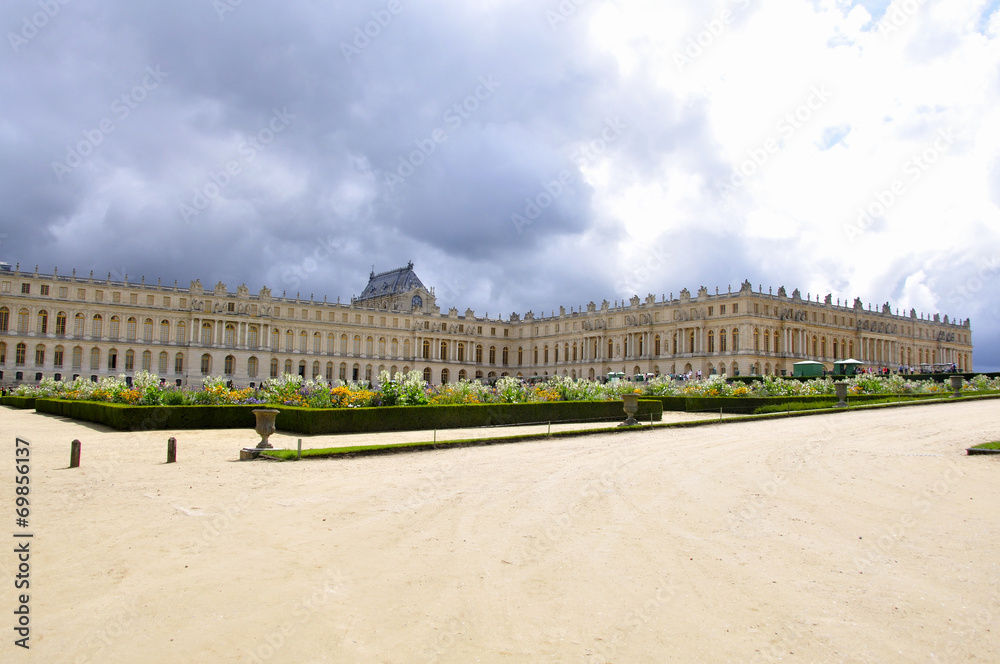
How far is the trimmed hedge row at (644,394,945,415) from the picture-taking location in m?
28.3

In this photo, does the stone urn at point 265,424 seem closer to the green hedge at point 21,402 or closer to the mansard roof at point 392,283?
the green hedge at point 21,402

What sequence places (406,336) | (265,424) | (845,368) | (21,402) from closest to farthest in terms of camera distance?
1. (265,424)
2. (21,402)
3. (845,368)
4. (406,336)

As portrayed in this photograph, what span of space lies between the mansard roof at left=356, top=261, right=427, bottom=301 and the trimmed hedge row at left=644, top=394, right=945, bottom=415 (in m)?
71.0

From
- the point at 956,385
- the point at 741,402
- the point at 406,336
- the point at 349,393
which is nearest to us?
the point at 349,393

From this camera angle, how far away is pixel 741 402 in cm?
2875

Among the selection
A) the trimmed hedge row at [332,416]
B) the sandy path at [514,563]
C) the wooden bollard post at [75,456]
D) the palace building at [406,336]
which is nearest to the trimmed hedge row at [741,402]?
the trimmed hedge row at [332,416]

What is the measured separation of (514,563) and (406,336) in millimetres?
81469

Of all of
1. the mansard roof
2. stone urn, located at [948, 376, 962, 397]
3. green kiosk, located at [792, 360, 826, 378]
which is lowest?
stone urn, located at [948, 376, 962, 397]

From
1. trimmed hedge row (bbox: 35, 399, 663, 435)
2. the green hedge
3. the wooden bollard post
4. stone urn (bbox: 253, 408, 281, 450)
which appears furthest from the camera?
the green hedge

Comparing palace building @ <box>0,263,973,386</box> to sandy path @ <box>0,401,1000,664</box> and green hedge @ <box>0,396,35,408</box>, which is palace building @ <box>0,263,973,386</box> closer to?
green hedge @ <box>0,396,35,408</box>

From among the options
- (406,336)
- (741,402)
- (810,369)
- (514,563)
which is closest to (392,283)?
(406,336)

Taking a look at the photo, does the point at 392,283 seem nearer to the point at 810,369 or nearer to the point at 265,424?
the point at 810,369

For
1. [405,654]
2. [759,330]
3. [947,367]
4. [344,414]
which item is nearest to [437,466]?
[344,414]

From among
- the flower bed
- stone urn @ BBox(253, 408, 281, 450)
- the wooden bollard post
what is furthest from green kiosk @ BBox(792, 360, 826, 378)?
the wooden bollard post
